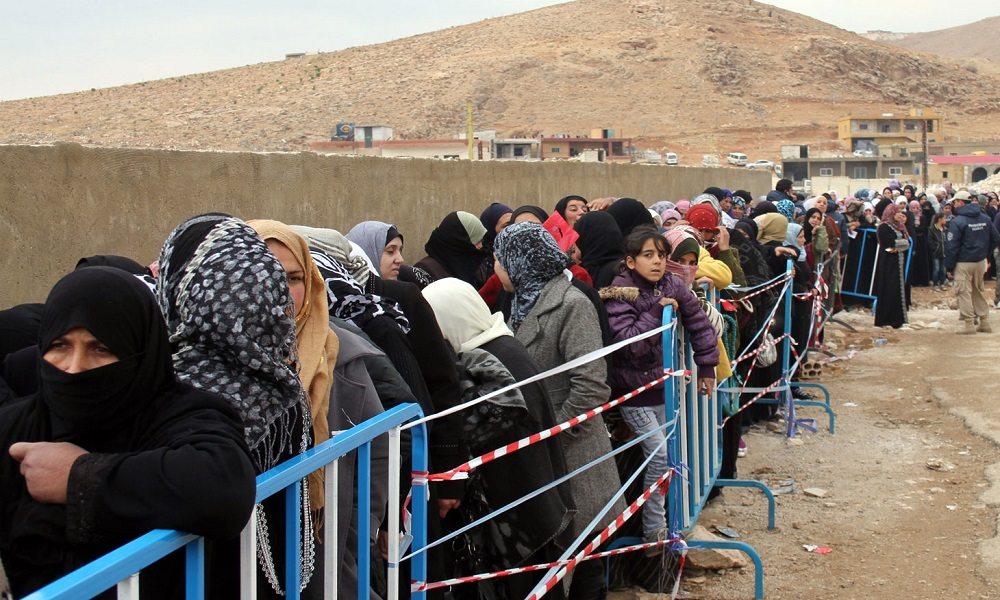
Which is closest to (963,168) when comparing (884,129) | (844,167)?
(844,167)

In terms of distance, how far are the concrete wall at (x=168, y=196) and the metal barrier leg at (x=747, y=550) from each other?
2.69m

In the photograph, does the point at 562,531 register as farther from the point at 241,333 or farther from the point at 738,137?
the point at 738,137

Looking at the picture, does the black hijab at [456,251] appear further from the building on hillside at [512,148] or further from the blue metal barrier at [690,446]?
the building on hillside at [512,148]

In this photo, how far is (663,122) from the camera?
79.4 m

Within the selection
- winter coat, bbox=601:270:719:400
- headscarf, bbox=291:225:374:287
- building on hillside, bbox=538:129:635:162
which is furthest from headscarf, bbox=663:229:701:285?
building on hillside, bbox=538:129:635:162

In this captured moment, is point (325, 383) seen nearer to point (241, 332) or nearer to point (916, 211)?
point (241, 332)

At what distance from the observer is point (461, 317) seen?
3.64m

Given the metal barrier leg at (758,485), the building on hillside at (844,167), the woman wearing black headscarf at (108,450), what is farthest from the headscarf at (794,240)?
the building on hillside at (844,167)

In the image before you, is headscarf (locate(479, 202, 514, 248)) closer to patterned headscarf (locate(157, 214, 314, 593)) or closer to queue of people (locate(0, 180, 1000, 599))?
queue of people (locate(0, 180, 1000, 599))

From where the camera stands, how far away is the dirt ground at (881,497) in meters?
5.07

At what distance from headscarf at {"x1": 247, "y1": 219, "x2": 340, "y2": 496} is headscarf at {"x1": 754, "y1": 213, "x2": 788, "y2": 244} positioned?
6900mm

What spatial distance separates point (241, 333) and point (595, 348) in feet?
7.78

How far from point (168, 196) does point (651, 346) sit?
2.25 meters

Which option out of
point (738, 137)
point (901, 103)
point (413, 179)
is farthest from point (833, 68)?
point (413, 179)
